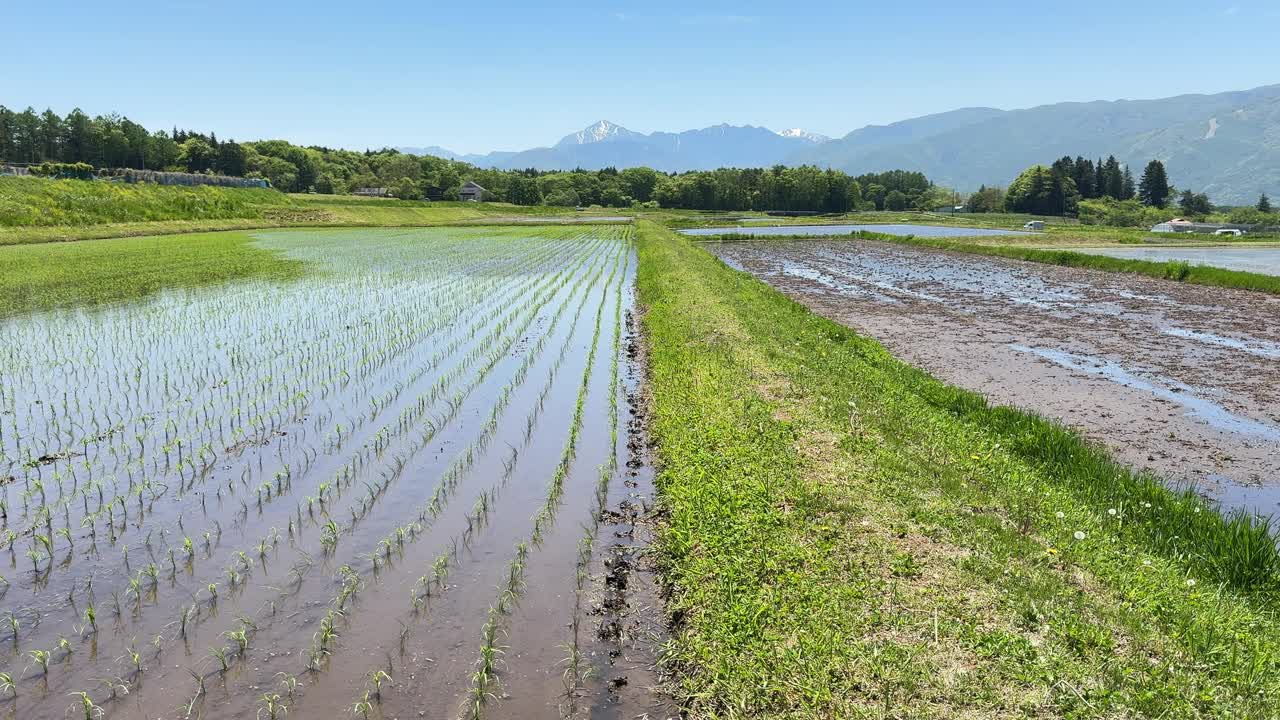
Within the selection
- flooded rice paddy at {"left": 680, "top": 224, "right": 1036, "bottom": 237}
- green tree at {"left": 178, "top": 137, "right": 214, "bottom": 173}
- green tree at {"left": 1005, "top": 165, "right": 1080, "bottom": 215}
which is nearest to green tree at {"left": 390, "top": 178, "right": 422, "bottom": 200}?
green tree at {"left": 178, "top": 137, "right": 214, "bottom": 173}

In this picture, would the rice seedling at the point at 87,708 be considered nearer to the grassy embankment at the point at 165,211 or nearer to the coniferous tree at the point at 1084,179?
the grassy embankment at the point at 165,211

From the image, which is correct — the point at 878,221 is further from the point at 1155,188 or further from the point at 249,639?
the point at 249,639

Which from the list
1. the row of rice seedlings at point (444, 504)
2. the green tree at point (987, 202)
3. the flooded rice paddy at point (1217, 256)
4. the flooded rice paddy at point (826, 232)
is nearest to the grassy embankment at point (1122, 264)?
the flooded rice paddy at point (1217, 256)

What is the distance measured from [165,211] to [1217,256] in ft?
207

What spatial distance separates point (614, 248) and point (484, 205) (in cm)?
5398

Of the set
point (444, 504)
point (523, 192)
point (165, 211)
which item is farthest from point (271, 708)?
point (523, 192)

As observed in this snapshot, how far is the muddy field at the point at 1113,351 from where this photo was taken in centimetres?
785

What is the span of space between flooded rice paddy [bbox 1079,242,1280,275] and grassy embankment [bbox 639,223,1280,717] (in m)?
29.2

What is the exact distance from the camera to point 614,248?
132ft

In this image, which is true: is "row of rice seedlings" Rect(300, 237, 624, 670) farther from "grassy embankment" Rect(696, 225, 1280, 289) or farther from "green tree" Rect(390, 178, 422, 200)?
"green tree" Rect(390, 178, 422, 200)

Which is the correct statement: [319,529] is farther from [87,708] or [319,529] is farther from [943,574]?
[943,574]

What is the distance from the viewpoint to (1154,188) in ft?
345

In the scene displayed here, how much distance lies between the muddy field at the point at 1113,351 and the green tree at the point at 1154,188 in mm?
98890

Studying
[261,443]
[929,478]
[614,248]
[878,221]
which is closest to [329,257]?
[614,248]
